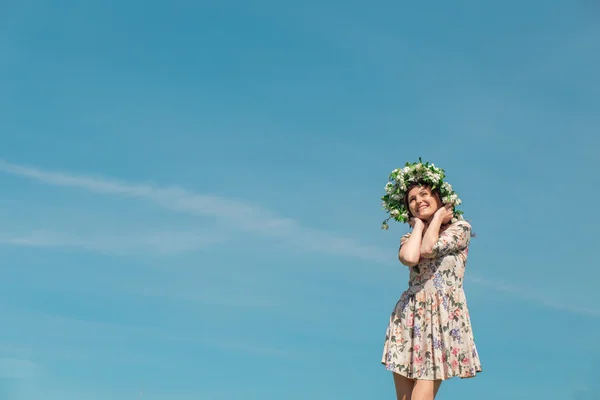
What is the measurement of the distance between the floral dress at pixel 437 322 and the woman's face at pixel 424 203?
0.33m

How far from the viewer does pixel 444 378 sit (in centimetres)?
1007

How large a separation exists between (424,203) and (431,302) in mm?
1238

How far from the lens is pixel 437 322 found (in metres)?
10.2

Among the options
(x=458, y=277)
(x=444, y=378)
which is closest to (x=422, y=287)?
(x=458, y=277)

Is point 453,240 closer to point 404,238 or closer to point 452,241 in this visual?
point 452,241

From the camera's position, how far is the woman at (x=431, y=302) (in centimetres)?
1007

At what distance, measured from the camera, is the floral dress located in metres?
10.1

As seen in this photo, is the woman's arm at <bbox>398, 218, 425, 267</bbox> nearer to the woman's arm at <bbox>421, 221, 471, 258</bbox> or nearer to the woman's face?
the woman's arm at <bbox>421, 221, 471, 258</bbox>

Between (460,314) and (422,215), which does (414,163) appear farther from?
(460,314)

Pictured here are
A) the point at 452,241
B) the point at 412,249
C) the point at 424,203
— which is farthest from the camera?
the point at 424,203

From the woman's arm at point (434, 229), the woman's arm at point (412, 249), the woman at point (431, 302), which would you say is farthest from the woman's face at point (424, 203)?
the woman's arm at point (412, 249)

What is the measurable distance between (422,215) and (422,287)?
0.89 meters

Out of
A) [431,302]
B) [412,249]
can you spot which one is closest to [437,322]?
[431,302]

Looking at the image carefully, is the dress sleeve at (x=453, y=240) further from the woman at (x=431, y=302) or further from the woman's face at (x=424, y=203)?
the woman's face at (x=424, y=203)
